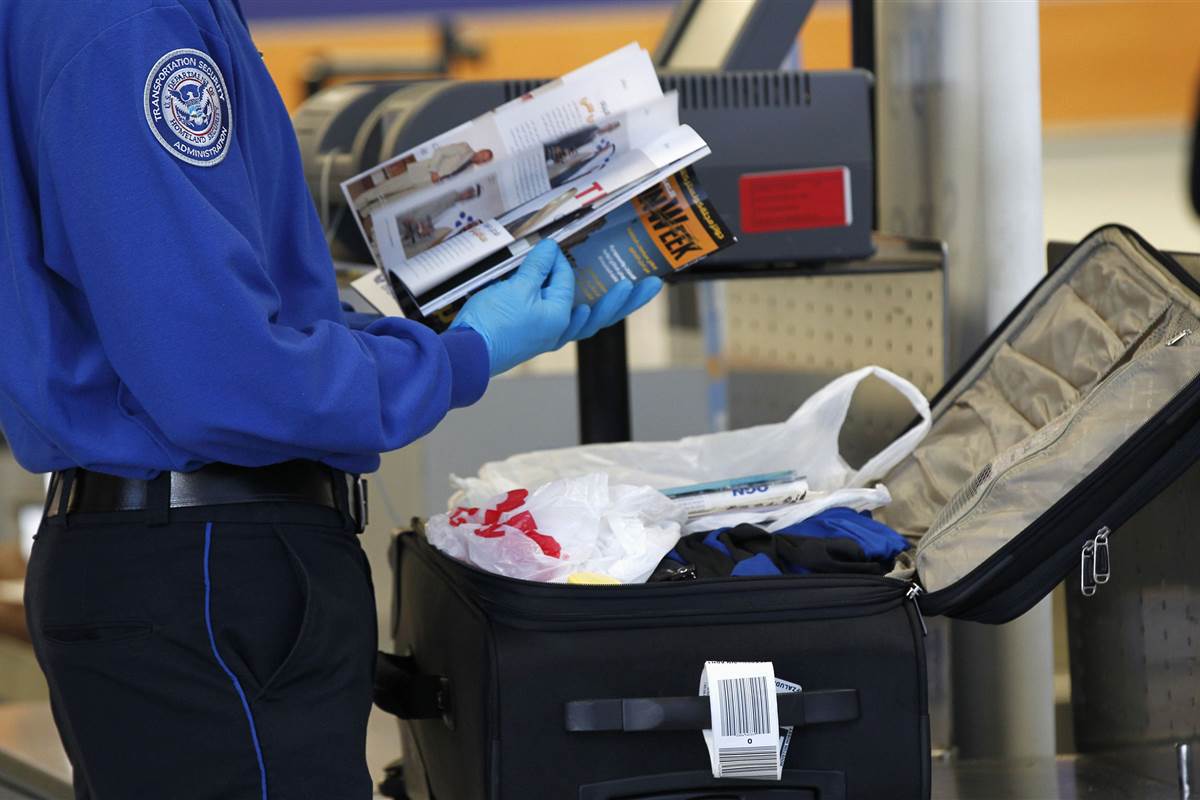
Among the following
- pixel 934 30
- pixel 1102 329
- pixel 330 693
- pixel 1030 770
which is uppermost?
pixel 934 30

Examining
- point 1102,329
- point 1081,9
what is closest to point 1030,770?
point 1102,329

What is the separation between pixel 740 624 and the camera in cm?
109

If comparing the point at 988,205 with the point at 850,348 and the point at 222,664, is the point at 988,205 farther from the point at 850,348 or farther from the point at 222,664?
the point at 222,664

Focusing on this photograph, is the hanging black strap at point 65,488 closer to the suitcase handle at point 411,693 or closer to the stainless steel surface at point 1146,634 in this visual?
the suitcase handle at point 411,693

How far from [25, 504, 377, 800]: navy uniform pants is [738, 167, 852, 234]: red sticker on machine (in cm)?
72

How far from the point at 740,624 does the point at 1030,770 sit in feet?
2.02

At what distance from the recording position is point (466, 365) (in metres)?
1.11

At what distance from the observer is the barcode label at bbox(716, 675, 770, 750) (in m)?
1.05

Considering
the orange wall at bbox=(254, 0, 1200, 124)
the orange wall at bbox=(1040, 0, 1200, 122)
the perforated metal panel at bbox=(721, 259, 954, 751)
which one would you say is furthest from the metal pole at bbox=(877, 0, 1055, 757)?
the orange wall at bbox=(1040, 0, 1200, 122)

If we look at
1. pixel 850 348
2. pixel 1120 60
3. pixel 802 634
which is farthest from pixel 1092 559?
pixel 1120 60

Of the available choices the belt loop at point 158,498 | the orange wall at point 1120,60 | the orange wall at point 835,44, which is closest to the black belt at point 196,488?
the belt loop at point 158,498

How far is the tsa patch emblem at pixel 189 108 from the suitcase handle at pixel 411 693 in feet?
1.56

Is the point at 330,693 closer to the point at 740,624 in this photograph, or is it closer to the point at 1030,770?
the point at 740,624

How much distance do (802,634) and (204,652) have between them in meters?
0.45
